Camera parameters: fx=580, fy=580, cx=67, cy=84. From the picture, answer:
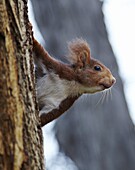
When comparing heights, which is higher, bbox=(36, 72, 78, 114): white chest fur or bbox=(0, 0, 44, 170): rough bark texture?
bbox=(36, 72, 78, 114): white chest fur

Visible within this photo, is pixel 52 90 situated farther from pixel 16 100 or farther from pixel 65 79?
pixel 16 100

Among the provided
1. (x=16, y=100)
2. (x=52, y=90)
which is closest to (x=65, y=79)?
(x=52, y=90)

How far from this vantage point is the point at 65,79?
2465 mm

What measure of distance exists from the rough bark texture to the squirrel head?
3.13 ft

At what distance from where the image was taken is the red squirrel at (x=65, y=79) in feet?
7.62

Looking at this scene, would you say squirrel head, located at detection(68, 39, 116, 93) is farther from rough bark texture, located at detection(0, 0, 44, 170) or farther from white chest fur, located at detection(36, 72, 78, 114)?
rough bark texture, located at detection(0, 0, 44, 170)

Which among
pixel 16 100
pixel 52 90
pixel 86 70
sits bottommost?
pixel 16 100

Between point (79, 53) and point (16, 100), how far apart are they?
1104mm

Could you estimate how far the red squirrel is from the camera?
2.32 metres

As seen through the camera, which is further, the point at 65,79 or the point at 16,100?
the point at 65,79

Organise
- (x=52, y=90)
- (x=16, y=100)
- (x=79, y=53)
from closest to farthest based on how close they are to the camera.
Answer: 1. (x=16, y=100)
2. (x=52, y=90)
3. (x=79, y=53)

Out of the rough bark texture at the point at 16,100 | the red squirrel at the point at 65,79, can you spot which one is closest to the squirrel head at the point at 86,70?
the red squirrel at the point at 65,79

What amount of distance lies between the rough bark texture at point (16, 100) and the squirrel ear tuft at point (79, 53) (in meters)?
0.95

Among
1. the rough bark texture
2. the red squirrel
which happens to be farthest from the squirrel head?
the rough bark texture
